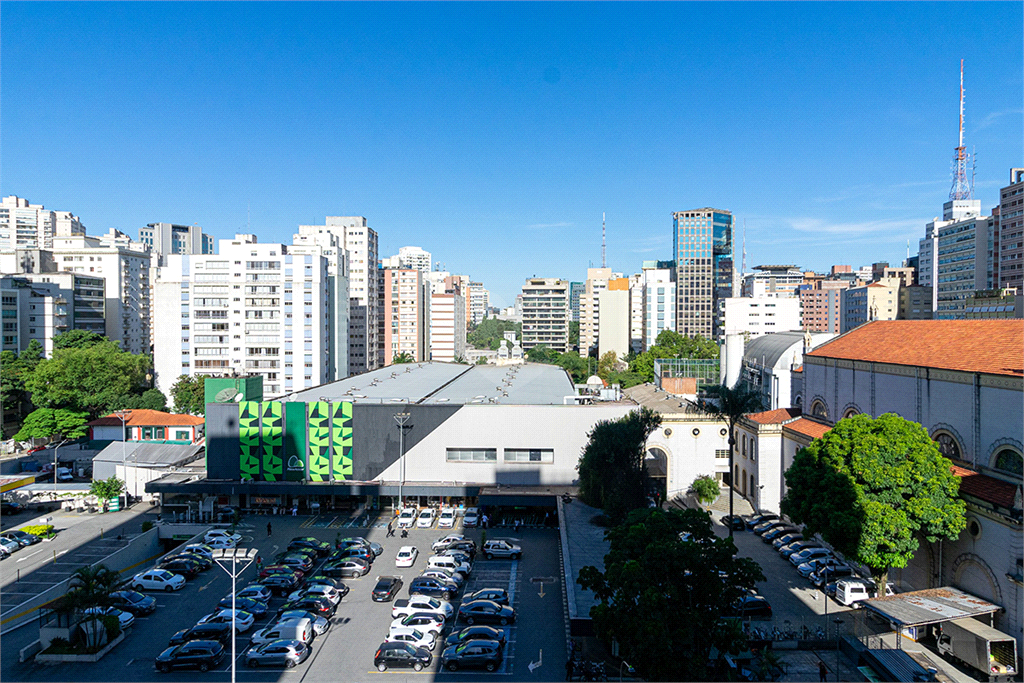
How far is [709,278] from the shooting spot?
542 feet

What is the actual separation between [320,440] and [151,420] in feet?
77.3

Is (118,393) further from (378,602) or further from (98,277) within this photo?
(378,602)

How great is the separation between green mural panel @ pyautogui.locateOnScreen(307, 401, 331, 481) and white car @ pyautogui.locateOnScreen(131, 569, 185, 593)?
543 inches

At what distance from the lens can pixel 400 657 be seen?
26.3 m

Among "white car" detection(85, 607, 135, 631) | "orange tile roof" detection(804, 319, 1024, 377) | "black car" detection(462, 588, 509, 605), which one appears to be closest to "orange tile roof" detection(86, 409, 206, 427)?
"white car" detection(85, 607, 135, 631)

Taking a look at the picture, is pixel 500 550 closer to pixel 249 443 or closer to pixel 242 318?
pixel 249 443

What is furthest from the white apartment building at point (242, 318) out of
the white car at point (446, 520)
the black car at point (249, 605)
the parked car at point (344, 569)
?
the black car at point (249, 605)

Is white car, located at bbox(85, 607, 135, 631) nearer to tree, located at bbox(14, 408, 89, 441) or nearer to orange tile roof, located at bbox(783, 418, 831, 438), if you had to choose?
orange tile roof, located at bbox(783, 418, 831, 438)

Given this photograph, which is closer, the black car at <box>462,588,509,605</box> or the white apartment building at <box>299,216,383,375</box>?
the black car at <box>462,588,509,605</box>

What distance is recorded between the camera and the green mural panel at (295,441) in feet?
160

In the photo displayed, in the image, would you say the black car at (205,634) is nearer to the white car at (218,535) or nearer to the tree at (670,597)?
the white car at (218,535)

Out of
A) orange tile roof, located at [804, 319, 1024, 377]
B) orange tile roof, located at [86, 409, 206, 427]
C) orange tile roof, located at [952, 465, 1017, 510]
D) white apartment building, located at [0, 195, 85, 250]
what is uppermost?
white apartment building, located at [0, 195, 85, 250]

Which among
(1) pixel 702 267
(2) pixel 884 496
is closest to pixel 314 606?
(2) pixel 884 496

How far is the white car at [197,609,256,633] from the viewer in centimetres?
2962
